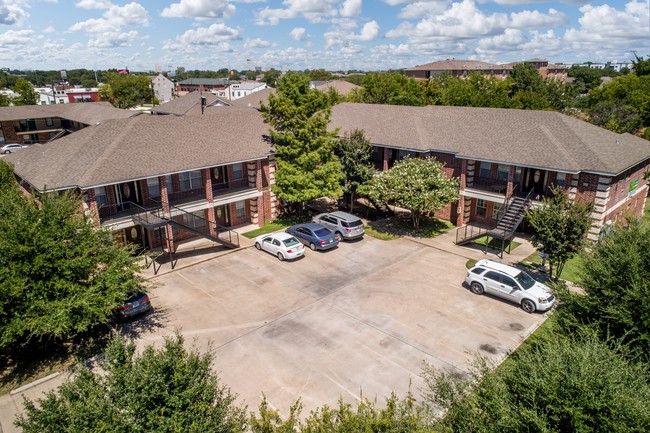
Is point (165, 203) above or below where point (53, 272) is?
below

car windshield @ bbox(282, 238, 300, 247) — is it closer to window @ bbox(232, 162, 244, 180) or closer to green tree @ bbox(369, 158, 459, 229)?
green tree @ bbox(369, 158, 459, 229)

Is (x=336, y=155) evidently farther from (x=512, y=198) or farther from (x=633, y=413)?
(x=633, y=413)

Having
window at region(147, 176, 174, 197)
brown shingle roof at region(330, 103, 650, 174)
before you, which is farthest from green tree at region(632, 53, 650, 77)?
window at region(147, 176, 174, 197)

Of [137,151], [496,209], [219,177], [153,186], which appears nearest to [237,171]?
[219,177]

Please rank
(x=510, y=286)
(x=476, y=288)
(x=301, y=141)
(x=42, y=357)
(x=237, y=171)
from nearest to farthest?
1. (x=42, y=357)
2. (x=510, y=286)
3. (x=476, y=288)
4. (x=301, y=141)
5. (x=237, y=171)

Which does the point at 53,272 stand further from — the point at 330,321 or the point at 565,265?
the point at 565,265

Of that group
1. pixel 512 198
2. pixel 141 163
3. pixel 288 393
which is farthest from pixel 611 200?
A: pixel 141 163

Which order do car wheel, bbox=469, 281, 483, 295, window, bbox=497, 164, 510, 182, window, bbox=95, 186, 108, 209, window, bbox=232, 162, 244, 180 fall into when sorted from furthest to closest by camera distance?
1. window, bbox=232, 162, 244, 180
2. window, bbox=497, 164, 510, 182
3. window, bbox=95, 186, 108, 209
4. car wheel, bbox=469, 281, 483, 295
